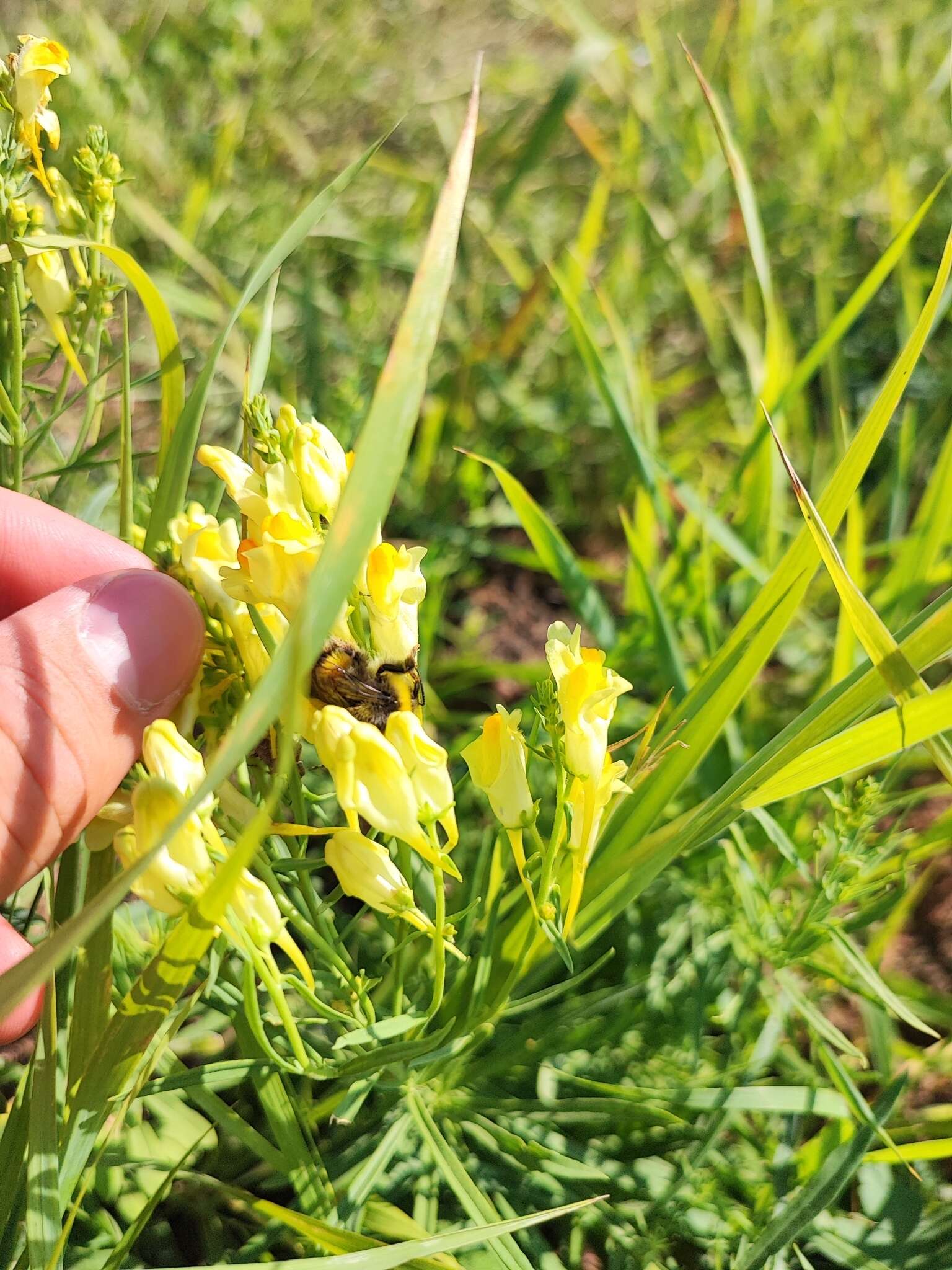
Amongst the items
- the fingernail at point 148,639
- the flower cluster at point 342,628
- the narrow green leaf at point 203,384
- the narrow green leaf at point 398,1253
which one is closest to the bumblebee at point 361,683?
the flower cluster at point 342,628

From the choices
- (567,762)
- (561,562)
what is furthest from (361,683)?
(561,562)

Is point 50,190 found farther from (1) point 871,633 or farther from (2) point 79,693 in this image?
(1) point 871,633

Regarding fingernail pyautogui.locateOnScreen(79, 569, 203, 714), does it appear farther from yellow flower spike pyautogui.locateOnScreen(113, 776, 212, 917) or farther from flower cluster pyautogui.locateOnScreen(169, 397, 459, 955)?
yellow flower spike pyautogui.locateOnScreen(113, 776, 212, 917)

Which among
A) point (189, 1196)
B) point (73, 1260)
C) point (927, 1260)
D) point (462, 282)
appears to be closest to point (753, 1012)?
point (927, 1260)

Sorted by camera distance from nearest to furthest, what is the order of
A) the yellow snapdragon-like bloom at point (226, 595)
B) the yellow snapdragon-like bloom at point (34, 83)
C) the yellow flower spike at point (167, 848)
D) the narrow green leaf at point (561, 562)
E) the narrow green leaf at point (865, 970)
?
1. the yellow flower spike at point (167, 848)
2. the yellow snapdragon-like bloom at point (226, 595)
3. the yellow snapdragon-like bloom at point (34, 83)
4. the narrow green leaf at point (865, 970)
5. the narrow green leaf at point (561, 562)

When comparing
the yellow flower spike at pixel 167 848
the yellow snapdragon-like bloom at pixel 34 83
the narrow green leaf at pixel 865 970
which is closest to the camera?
the yellow flower spike at pixel 167 848

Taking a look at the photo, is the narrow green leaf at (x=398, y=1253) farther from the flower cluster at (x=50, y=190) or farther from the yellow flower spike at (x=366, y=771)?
the flower cluster at (x=50, y=190)

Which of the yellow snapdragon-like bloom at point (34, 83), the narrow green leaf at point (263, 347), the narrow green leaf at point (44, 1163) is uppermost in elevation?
the yellow snapdragon-like bloom at point (34, 83)
